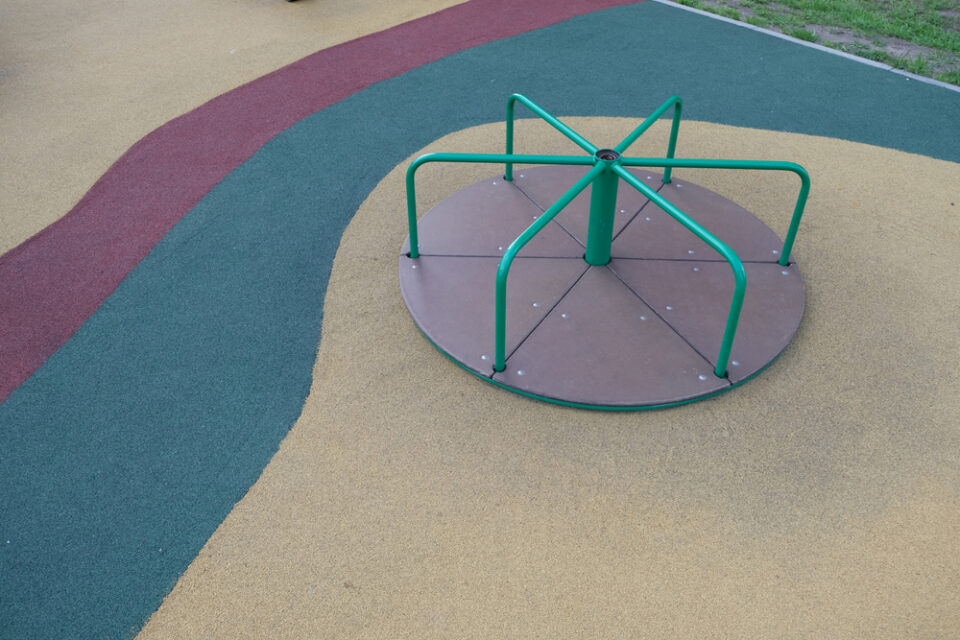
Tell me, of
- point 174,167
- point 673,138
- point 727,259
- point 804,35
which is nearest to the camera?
point 727,259

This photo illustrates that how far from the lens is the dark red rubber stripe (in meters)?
3.29

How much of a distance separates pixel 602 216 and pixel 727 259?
0.72 m

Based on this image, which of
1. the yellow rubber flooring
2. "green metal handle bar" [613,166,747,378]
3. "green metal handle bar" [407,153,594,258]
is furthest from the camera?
"green metal handle bar" [407,153,594,258]

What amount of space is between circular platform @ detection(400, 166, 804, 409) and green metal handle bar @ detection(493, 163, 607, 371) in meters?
0.09

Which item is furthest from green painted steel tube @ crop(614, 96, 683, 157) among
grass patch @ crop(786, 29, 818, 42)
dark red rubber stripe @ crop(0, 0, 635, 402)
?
grass patch @ crop(786, 29, 818, 42)

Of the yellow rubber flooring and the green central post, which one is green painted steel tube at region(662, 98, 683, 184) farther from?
the yellow rubber flooring

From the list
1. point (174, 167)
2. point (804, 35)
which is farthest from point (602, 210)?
point (804, 35)

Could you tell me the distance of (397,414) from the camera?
9.05ft

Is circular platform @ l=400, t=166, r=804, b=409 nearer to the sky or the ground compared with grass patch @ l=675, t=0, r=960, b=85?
Answer: nearer to the ground

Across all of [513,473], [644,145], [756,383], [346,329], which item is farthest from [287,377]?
[644,145]

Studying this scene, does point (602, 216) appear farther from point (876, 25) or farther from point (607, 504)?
point (876, 25)

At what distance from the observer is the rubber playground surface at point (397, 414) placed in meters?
2.21

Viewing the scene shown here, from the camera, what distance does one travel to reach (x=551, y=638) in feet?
6.88

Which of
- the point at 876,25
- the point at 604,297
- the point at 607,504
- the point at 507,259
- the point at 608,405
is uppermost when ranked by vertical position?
the point at 876,25
